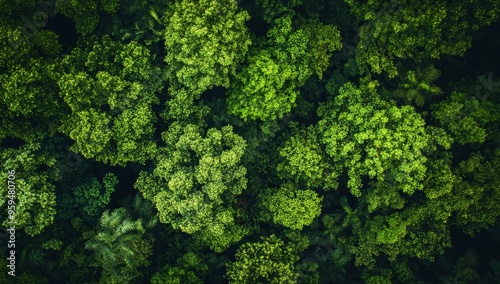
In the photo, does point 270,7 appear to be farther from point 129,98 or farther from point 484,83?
point 484,83

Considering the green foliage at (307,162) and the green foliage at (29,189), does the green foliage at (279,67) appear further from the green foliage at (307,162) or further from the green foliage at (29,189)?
the green foliage at (29,189)

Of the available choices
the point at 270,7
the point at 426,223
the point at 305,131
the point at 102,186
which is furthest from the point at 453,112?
the point at 102,186

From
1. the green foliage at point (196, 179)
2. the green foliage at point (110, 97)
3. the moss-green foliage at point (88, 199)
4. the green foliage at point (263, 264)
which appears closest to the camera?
the green foliage at point (110, 97)

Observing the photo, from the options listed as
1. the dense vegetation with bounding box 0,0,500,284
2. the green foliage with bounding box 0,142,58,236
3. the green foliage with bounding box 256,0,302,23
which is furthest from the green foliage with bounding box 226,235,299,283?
the green foliage with bounding box 256,0,302,23

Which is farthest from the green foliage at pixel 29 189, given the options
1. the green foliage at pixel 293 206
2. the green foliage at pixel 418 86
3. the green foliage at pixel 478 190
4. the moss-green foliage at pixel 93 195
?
the green foliage at pixel 478 190

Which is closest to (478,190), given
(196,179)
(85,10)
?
(196,179)
